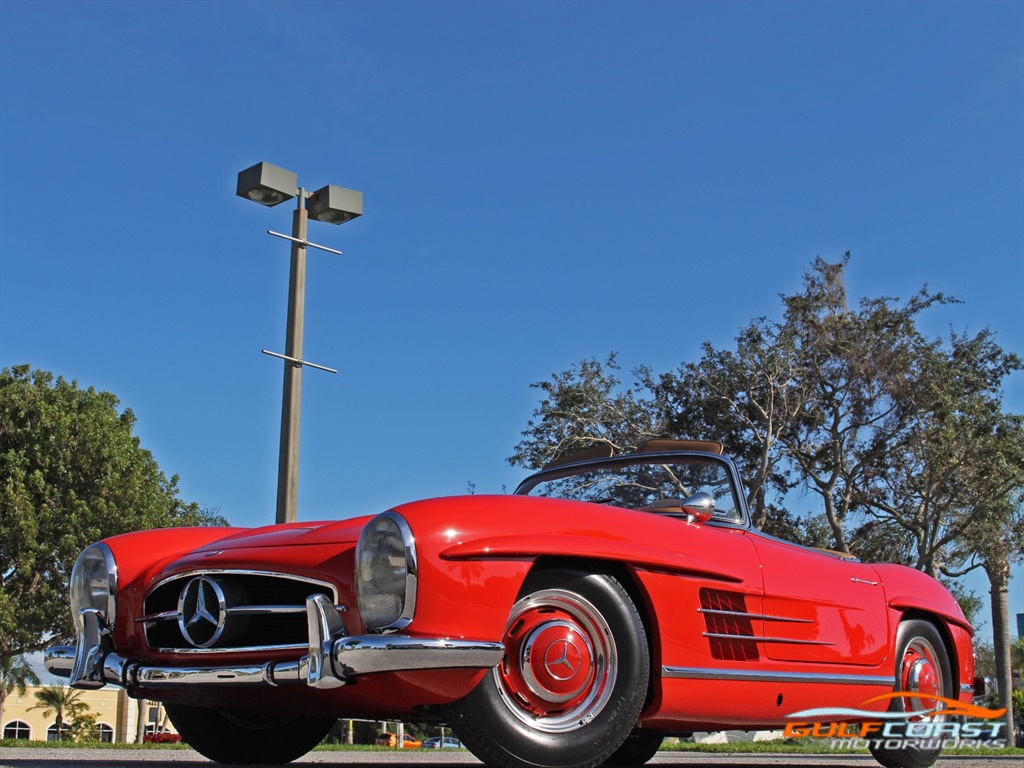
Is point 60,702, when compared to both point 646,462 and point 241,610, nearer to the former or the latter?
point 646,462

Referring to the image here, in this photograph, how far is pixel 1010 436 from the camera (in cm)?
2225

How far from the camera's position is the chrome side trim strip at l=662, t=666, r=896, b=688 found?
3703 millimetres

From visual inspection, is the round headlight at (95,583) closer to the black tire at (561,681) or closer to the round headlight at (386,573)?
the round headlight at (386,573)

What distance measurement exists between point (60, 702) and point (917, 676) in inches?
1646

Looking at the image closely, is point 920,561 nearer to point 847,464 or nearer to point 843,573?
point 847,464

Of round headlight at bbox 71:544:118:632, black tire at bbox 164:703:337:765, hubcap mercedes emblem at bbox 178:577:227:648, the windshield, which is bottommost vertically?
black tire at bbox 164:703:337:765

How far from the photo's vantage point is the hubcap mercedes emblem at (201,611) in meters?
3.52

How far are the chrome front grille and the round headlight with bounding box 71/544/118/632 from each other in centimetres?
48

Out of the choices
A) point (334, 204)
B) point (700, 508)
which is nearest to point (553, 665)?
point (700, 508)

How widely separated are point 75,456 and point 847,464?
16.8 metres

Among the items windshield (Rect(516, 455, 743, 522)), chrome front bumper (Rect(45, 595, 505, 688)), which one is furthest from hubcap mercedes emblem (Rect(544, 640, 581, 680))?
windshield (Rect(516, 455, 743, 522))

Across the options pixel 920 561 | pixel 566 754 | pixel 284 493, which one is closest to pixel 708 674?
pixel 566 754

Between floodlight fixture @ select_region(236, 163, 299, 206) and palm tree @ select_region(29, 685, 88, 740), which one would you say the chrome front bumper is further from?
palm tree @ select_region(29, 685, 88, 740)

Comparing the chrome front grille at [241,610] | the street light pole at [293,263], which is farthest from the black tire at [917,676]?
the street light pole at [293,263]
